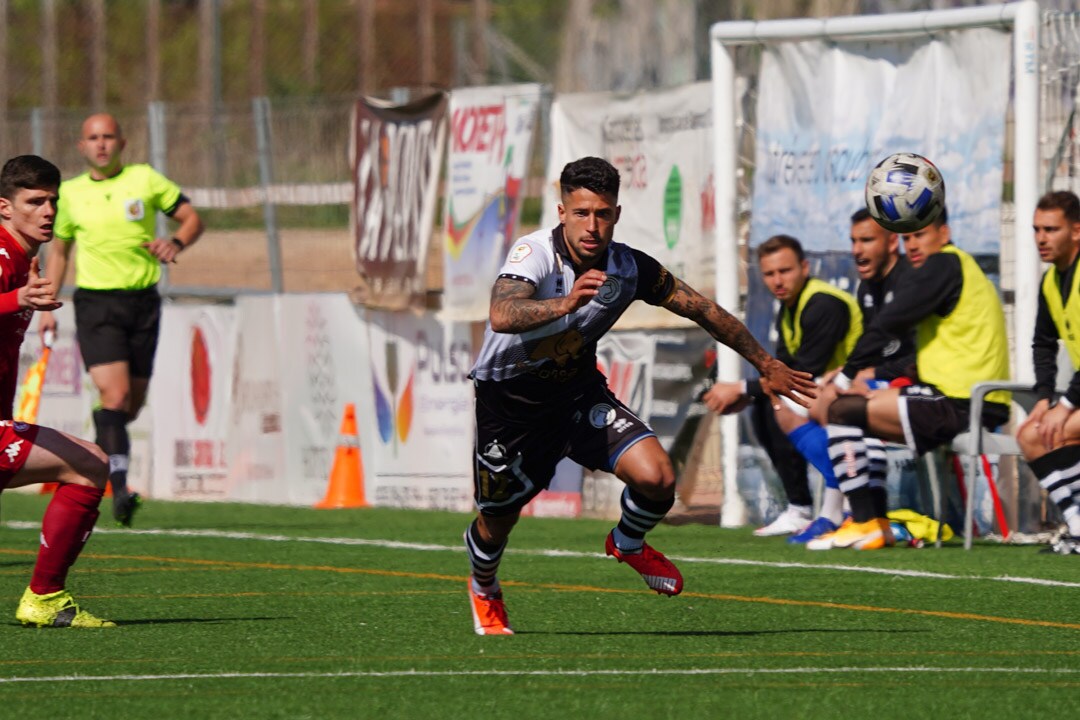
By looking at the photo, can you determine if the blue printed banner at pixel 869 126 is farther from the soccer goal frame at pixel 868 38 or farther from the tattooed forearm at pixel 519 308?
the tattooed forearm at pixel 519 308

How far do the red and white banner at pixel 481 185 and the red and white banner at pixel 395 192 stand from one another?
249 millimetres

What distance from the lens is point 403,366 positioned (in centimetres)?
1656

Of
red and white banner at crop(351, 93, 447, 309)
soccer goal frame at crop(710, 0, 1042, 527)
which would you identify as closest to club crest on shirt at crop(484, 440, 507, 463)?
soccer goal frame at crop(710, 0, 1042, 527)

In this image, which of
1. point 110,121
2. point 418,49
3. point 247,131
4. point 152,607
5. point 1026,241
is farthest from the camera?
point 418,49

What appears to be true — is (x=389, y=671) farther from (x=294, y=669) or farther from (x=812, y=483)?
(x=812, y=483)

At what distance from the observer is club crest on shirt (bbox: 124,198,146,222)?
13984mm

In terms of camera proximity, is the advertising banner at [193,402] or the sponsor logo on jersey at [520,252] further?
the advertising banner at [193,402]

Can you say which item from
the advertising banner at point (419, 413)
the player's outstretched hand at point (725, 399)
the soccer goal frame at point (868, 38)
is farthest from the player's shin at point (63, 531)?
the advertising banner at point (419, 413)

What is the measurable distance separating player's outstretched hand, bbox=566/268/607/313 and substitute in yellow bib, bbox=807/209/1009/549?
200 inches

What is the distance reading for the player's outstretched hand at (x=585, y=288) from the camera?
7277 millimetres

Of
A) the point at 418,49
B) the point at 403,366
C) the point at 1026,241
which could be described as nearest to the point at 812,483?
the point at 1026,241

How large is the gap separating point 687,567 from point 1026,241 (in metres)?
2.99

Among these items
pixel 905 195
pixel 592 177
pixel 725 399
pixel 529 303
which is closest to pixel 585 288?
pixel 529 303

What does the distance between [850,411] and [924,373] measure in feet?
1.59
